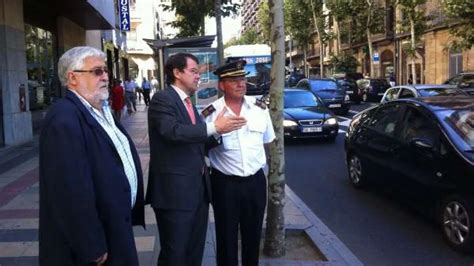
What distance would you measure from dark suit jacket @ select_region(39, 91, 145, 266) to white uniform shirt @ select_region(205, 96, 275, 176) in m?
1.17

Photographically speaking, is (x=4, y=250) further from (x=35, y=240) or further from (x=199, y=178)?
(x=199, y=178)

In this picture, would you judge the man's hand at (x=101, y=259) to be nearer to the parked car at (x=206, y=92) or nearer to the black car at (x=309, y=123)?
the black car at (x=309, y=123)

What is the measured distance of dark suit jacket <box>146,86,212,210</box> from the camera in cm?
344

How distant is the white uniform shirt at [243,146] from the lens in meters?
3.90

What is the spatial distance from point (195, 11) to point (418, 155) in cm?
1861

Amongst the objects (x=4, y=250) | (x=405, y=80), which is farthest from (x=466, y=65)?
(x=4, y=250)

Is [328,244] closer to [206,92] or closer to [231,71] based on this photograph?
[231,71]

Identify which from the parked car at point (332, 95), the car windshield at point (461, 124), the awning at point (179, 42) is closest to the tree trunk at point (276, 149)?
the car windshield at point (461, 124)

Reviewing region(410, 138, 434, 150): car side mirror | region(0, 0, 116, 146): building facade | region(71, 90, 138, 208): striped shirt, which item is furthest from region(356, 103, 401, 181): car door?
region(0, 0, 116, 146): building facade

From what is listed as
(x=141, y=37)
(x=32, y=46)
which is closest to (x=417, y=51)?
(x=141, y=37)

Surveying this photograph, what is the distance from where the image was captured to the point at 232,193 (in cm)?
392

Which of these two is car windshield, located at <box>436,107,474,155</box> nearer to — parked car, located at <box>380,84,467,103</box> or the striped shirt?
the striped shirt

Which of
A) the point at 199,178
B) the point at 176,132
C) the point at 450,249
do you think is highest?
the point at 176,132

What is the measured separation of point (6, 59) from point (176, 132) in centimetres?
1047
